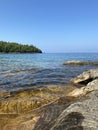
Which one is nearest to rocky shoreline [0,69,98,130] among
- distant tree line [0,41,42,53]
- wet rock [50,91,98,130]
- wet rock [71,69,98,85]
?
wet rock [50,91,98,130]

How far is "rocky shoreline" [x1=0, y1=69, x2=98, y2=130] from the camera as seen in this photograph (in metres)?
4.40

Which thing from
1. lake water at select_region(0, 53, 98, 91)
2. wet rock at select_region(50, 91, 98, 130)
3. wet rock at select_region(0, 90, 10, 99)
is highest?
wet rock at select_region(50, 91, 98, 130)

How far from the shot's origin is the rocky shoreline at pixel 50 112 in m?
4.40

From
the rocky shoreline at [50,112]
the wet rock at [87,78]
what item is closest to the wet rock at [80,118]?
the rocky shoreline at [50,112]

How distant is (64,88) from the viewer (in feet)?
40.2

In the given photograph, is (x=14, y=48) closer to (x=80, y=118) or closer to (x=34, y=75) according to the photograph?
(x=34, y=75)

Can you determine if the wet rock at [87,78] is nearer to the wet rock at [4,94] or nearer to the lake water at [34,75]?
the lake water at [34,75]

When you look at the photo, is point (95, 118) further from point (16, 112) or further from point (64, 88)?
Answer: point (64, 88)

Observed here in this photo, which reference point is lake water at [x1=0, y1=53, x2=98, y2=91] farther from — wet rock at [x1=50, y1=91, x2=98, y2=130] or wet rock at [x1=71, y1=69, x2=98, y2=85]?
wet rock at [x1=50, y1=91, x2=98, y2=130]

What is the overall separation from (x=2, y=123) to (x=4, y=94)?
424 cm

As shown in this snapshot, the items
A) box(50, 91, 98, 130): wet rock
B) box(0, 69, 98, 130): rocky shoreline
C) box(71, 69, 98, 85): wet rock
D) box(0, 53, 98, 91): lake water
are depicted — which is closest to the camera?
box(50, 91, 98, 130): wet rock

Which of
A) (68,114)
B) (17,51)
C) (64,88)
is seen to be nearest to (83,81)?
(64,88)

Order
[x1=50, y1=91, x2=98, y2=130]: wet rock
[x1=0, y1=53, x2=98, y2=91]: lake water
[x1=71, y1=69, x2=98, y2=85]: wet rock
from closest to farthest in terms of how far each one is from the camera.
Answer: [x1=50, y1=91, x2=98, y2=130]: wet rock → [x1=0, y1=53, x2=98, y2=91]: lake water → [x1=71, y1=69, x2=98, y2=85]: wet rock

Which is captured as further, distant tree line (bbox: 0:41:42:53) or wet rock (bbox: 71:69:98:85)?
distant tree line (bbox: 0:41:42:53)
